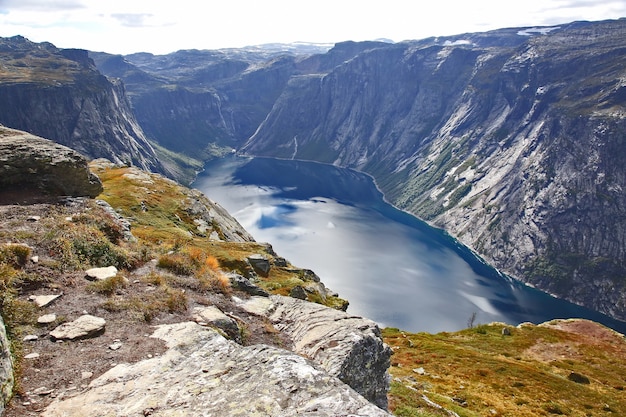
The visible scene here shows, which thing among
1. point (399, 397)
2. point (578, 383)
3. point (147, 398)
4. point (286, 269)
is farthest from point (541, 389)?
point (147, 398)

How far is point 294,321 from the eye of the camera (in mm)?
25156

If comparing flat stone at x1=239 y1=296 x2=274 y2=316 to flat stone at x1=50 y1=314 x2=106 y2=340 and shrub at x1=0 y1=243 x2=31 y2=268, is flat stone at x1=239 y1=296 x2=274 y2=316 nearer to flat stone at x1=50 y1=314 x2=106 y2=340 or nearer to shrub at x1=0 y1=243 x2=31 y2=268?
flat stone at x1=50 y1=314 x2=106 y2=340

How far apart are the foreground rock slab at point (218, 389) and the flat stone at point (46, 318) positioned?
415cm

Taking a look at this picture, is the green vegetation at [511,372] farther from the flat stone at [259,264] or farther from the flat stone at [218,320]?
the flat stone at [259,264]

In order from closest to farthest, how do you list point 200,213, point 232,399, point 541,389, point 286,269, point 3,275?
1. point 232,399
2. point 3,275
3. point 541,389
4. point 286,269
5. point 200,213

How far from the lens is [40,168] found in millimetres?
32969

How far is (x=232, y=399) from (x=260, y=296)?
48.5ft

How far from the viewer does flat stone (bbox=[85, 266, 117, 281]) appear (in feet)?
71.1

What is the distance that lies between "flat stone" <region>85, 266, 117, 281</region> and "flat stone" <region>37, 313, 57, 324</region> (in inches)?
168

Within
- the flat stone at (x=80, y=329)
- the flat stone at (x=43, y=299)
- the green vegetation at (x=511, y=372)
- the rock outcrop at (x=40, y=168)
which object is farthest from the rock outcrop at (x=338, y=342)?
the rock outcrop at (x=40, y=168)

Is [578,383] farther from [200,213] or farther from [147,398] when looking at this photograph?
[200,213]

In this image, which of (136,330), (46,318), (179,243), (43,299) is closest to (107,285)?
(43,299)

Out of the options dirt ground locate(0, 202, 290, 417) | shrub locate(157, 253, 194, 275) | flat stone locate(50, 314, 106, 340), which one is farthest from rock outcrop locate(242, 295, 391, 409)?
flat stone locate(50, 314, 106, 340)

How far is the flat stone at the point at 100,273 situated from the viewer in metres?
21.7
